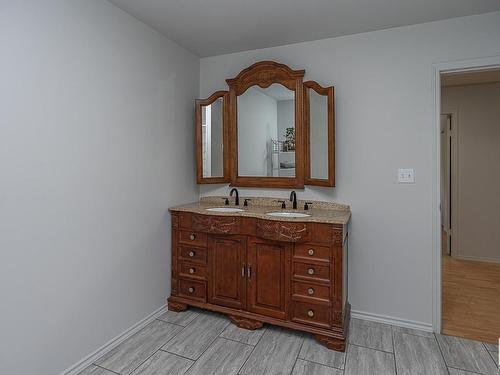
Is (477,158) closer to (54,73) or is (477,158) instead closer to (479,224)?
(479,224)

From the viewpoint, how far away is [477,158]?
4.23 metres

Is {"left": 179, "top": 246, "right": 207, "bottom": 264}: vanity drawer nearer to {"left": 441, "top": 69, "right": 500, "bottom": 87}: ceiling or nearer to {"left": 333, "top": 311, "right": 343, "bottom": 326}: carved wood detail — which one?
{"left": 333, "top": 311, "right": 343, "bottom": 326}: carved wood detail

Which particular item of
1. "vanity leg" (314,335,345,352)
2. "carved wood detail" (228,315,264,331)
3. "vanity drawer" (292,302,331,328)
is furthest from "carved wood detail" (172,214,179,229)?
"vanity leg" (314,335,345,352)

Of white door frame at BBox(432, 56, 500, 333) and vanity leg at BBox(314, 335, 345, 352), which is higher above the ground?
white door frame at BBox(432, 56, 500, 333)

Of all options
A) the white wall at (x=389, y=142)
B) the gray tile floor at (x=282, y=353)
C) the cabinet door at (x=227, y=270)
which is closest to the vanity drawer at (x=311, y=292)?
the gray tile floor at (x=282, y=353)

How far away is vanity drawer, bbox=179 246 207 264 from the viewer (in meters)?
2.66

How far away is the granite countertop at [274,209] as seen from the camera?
228 cm

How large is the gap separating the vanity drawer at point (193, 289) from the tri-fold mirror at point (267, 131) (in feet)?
3.12

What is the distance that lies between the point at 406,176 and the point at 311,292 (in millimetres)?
1208

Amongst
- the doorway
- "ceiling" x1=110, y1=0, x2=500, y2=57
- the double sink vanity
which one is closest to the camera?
"ceiling" x1=110, y1=0, x2=500, y2=57

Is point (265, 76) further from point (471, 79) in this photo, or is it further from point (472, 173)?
point (472, 173)

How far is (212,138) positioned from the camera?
3070mm

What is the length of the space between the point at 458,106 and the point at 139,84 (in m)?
4.20

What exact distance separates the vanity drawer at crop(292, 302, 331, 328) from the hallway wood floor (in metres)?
1.01
